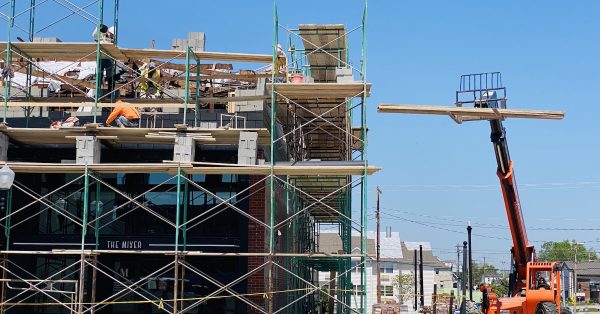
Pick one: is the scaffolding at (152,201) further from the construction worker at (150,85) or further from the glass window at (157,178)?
the construction worker at (150,85)

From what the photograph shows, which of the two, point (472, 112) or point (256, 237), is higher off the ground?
point (472, 112)

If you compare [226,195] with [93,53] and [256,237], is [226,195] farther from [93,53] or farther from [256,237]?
[93,53]

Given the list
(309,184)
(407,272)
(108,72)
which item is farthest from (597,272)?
(108,72)

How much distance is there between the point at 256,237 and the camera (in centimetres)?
1820

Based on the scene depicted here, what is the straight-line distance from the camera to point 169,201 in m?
18.6

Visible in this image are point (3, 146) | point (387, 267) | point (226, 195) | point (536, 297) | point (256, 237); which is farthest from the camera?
point (387, 267)

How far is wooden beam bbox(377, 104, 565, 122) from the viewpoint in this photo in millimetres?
19453

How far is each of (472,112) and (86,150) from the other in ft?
31.2

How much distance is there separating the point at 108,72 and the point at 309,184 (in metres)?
6.89

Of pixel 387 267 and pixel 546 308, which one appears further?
pixel 387 267

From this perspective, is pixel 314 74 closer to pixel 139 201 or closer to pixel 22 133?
pixel 139 201

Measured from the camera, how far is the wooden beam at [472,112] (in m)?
19.5

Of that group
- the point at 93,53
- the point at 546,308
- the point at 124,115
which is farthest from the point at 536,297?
the point at 93,53

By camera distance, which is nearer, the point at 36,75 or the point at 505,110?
the point at 505,110
